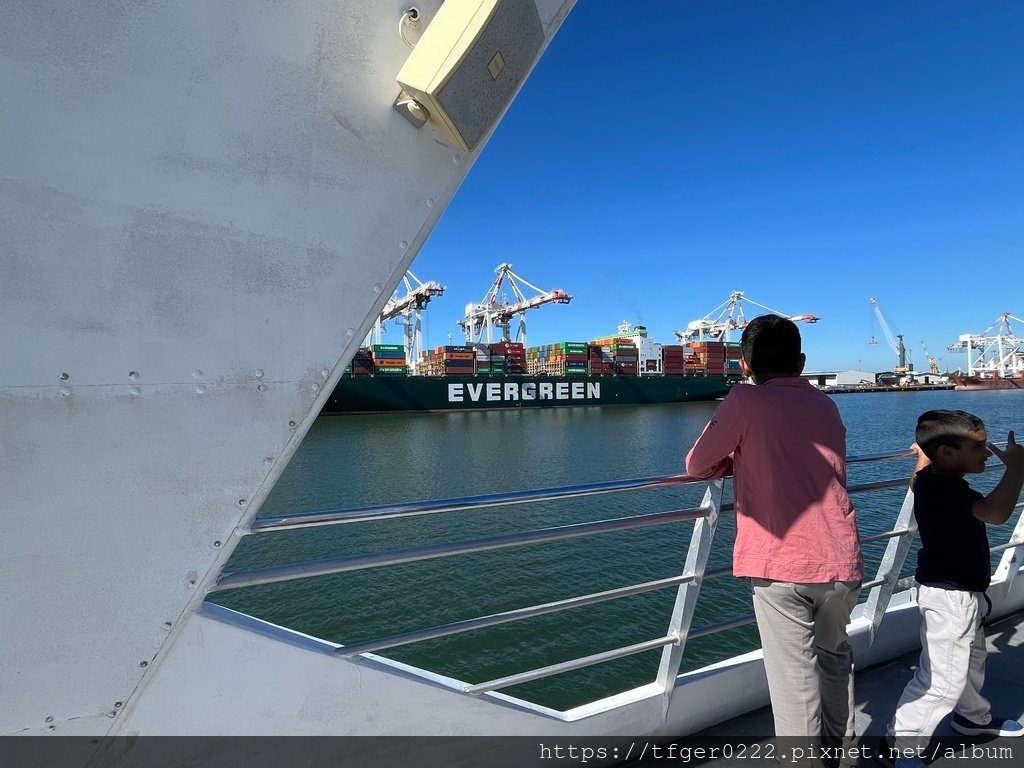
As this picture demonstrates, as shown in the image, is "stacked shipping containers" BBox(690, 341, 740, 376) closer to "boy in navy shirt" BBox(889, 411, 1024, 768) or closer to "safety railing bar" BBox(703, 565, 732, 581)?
"boy in navy shirt" BBox(889, 411, 1024, 768)

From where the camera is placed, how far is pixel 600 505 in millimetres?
10180

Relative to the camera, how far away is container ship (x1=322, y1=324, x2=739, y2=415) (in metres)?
35.3

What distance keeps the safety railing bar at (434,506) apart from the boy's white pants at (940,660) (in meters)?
0.98

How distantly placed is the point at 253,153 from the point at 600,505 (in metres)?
9.67

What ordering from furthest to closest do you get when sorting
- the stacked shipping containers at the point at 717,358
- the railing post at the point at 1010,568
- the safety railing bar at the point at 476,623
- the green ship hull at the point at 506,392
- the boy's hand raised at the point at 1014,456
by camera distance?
the stacked shipping containers at the point at 717,358, the green ship hull at the point at 506,392, the railing post at the point at 1010,568, the boy's hand raised at the point at 1014,456, the safety railing bar at the point at 476,623

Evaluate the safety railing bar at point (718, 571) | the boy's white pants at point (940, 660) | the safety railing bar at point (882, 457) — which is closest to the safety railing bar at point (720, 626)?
the safety railing bar at point (718, 571)

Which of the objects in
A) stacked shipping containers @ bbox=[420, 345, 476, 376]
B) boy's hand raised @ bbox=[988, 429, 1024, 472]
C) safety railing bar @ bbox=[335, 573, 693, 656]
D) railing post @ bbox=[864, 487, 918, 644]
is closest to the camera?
safety railing bar @ bbox=[335, 573, 693, 656]

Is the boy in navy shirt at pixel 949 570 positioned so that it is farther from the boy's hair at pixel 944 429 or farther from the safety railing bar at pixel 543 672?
the safety railing bar at pixel 543 672

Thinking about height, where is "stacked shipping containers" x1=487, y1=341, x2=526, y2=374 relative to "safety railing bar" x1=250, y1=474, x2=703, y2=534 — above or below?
above

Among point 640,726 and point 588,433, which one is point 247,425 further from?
point 588,433

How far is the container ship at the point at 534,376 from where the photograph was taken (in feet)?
116

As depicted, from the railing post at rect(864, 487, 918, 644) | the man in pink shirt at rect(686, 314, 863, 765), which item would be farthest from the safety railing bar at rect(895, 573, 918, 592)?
the man in pink shirt at rect(686, 314, 863, 765)

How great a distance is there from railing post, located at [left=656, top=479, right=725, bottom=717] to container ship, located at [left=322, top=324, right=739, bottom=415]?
3110 centimetres

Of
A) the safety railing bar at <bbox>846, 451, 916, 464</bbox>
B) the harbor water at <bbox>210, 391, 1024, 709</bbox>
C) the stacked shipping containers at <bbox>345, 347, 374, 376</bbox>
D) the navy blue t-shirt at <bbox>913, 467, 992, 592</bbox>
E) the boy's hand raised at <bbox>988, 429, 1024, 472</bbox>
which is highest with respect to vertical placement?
the stacked shipping containers at <bbox>345, 347, 374, 376</bbox>
